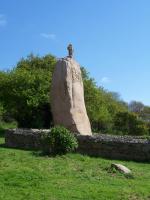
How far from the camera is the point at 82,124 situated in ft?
72.1

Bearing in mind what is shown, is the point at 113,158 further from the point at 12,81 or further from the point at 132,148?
the point at 12,81

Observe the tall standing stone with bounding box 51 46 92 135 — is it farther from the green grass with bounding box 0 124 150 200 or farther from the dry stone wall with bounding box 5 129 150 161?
the green grass with bounding box 0 124 150 200

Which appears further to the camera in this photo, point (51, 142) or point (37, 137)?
point (37, 137)

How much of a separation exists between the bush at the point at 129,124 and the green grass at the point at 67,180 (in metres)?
29.1

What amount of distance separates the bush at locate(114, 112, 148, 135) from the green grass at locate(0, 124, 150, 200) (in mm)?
29063

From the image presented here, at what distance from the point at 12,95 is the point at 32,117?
2.10m

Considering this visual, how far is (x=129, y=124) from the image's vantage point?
150 feet

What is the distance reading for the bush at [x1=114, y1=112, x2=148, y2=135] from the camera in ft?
146

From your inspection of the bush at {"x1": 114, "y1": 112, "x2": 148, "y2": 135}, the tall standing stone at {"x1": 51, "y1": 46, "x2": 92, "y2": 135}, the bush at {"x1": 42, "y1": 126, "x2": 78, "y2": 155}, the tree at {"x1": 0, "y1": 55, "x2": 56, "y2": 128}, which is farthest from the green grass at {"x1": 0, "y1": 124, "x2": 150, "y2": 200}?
the bush at {"x1": 114, "y1": 112, "x2": 148, "y2": 135}

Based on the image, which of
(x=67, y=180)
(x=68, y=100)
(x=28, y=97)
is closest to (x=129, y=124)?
(x=28, y=97)

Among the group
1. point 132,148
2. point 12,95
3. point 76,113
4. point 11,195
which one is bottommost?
point 11,195

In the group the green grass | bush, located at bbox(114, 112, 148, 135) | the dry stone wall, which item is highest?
bush, located at bbox(114, 112, 148, 135)

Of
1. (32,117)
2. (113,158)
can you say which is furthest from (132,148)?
(32,117)

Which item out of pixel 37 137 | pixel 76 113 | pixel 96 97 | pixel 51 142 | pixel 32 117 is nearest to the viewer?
pixel 51 142
